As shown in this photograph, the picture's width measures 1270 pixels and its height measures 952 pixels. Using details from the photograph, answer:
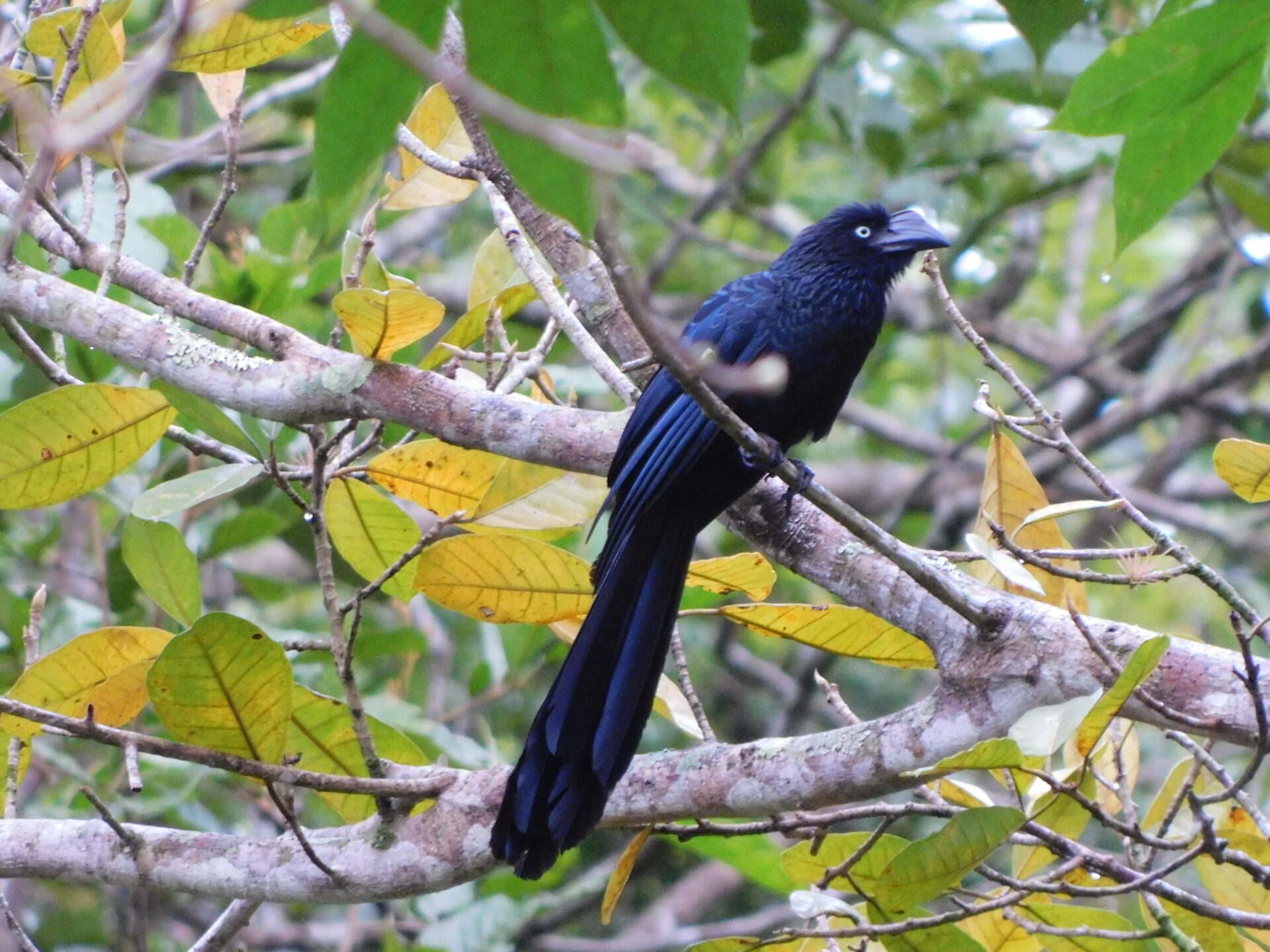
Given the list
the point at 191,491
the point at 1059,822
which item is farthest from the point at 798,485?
the point at 191,491

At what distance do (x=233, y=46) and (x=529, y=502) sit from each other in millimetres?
957

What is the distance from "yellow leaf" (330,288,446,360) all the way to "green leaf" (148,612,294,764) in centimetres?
52

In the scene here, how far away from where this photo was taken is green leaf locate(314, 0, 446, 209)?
3.53 ft

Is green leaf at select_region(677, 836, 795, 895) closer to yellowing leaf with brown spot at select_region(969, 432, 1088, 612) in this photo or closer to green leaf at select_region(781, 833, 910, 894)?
green leaf at select_region(781, 833, 910, 894)

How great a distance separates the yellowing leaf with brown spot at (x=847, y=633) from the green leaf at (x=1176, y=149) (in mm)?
786

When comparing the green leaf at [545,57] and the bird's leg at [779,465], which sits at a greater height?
the green leaf at [545,57]

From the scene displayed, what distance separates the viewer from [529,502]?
2.30 m

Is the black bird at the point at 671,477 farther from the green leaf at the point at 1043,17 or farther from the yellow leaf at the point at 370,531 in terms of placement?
the green leaf at the point at 1043,17

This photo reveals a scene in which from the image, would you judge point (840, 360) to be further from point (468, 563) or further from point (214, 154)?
point (214, 154)

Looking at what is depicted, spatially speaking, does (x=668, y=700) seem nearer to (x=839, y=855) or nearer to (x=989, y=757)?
(x=839, y=855)

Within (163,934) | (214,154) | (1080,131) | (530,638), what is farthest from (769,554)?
(163,934)

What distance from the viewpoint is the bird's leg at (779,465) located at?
186 cm

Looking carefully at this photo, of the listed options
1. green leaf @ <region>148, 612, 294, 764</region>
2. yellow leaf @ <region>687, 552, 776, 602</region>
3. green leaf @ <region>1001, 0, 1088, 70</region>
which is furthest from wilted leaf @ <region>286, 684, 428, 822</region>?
green leaf @ <region>1001, 0, 1088, 70</region>

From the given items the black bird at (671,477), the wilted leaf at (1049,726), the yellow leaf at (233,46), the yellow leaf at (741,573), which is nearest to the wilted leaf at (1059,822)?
the wilted leaf at (1049,726)
